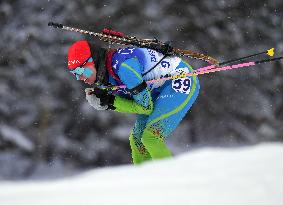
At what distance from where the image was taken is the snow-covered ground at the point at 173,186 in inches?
93.6

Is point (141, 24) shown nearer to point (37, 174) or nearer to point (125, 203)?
point (37, 174)

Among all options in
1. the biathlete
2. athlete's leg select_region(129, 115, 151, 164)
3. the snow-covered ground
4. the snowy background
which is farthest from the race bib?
the snowy background

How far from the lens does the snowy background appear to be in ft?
41.7

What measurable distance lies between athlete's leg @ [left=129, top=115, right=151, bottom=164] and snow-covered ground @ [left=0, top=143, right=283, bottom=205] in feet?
5.59

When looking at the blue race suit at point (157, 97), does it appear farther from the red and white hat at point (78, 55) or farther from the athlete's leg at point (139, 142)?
the red and white hat at point (78, 55)

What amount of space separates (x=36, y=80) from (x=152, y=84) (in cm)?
883

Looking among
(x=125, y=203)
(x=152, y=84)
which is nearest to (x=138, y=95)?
(x=152, y=84)

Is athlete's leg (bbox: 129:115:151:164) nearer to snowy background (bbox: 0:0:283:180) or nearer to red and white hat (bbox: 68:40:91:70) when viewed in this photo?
red and white hat (bbox: 68:40:91:70)

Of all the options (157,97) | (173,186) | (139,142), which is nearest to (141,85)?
(157,97)

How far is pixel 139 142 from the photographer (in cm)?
491

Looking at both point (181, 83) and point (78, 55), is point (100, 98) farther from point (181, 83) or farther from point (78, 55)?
point (181, 83)

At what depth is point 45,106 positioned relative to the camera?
13.1 meters

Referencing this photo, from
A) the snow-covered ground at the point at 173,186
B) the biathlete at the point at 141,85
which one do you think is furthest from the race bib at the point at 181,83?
the snow-covered ground at the point at 173,186

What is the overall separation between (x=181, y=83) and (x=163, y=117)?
370mm
